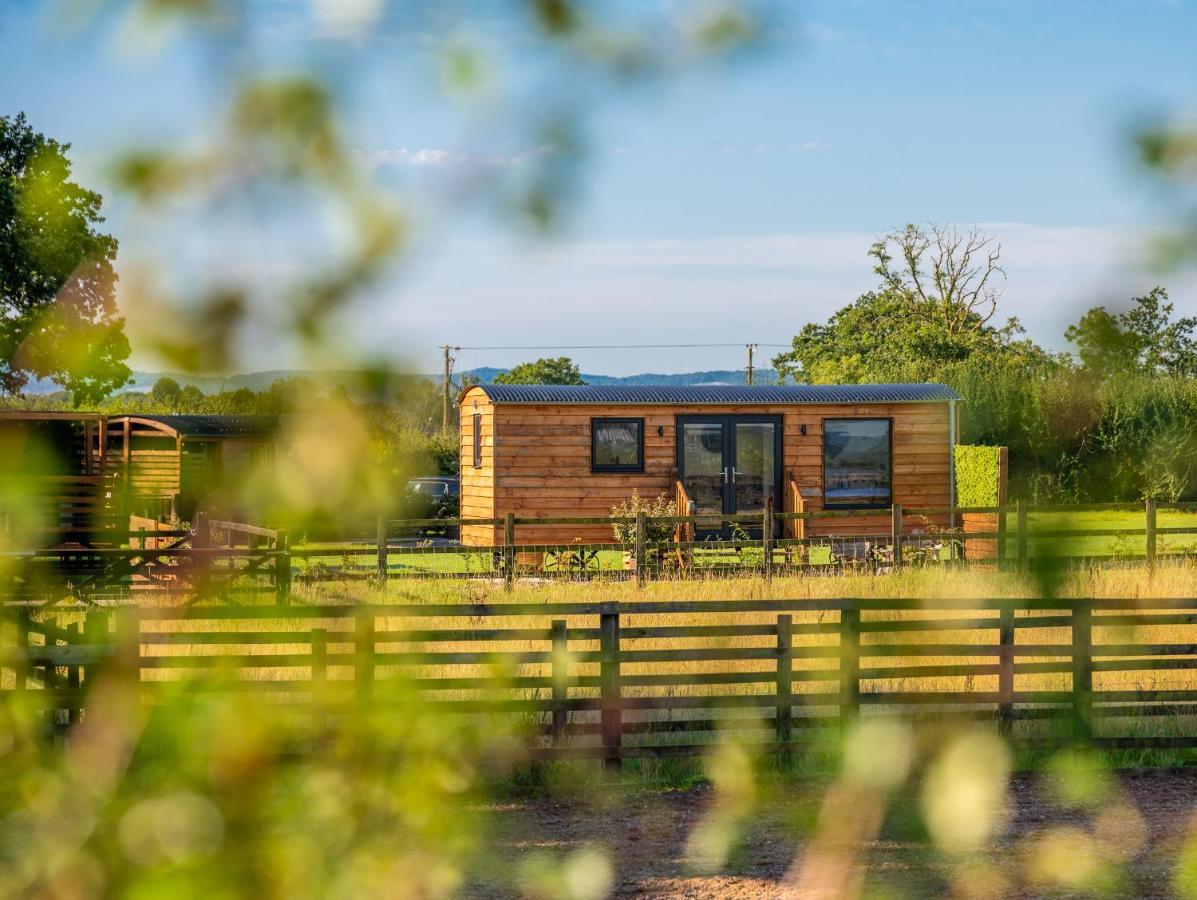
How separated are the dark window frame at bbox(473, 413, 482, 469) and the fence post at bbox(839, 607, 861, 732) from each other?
41.3 ft

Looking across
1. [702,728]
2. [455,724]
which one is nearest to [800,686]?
[702,728]

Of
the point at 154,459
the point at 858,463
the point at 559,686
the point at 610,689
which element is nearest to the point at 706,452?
the point at 858,463

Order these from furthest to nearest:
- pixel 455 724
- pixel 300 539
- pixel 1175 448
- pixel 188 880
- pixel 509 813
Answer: pixel 509 813
pixel 1175 448
pixel 455 724
pixel 300 539
pixel 188 880

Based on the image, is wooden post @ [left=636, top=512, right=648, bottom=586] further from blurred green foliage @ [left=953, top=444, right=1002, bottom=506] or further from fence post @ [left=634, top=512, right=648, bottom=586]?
blurred green foliage @ [left=953, top=444, right=1002, bottom=506]

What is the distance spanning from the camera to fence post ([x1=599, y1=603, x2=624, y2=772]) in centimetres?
877

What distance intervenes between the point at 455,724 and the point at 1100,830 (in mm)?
6657

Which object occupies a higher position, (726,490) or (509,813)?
(726,490)

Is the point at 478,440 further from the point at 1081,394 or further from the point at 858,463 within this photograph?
the point at 1081,394

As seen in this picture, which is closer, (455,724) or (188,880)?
(188,880)

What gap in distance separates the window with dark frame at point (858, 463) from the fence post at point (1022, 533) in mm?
A: 19935

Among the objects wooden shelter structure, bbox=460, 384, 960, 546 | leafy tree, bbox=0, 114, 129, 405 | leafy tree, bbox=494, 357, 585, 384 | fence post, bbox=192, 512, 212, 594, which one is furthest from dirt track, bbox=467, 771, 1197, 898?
leafy tree, bbox=494, 357, 585, 384

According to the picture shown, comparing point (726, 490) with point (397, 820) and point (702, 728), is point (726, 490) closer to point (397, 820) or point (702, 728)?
point (702, 728)

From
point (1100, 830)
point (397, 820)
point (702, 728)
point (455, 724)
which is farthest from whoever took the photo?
point (702, 728)

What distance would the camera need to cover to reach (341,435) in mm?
1202
